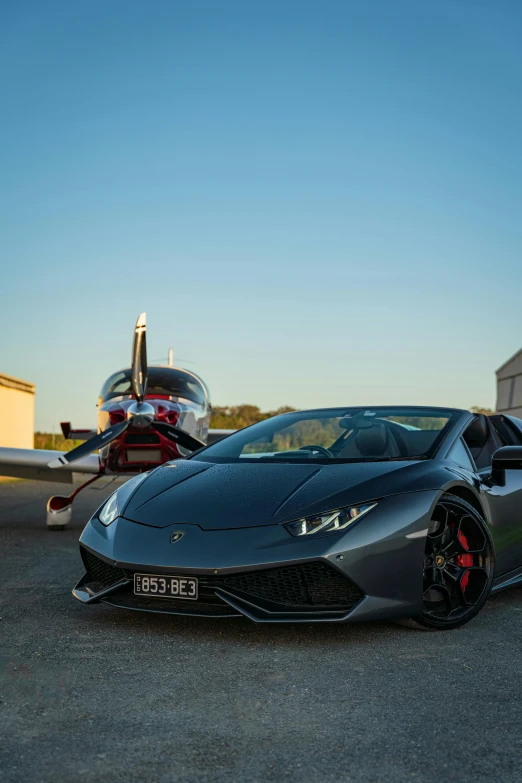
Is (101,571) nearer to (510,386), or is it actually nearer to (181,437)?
(181,437)

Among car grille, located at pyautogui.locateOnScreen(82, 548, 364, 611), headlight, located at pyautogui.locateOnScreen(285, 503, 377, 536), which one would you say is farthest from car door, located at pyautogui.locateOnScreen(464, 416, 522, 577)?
car grille, located at pyautogui.locateOnScreen(82, 548, 364, 611)

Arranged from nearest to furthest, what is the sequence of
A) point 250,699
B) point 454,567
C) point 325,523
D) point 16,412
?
point 250,699
point 325,523
point 454,567
point 16,412

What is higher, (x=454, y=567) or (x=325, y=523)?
(x=325, y=523)

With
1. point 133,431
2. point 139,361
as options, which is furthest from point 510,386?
point 133,431

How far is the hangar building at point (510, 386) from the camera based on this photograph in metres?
21.7

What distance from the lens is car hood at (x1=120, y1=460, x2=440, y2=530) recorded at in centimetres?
453

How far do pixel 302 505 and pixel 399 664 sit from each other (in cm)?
93

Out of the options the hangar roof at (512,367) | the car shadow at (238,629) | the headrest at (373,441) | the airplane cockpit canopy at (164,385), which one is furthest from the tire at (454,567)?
the hangar roof at (512,367)

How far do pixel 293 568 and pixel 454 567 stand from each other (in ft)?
3.67

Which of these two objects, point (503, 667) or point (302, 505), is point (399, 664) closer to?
point (503, 667)

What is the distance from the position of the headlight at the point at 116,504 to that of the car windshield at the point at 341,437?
60cm

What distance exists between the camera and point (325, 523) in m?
4.39

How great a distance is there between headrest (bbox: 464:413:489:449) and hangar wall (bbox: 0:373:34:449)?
2101 centimetres

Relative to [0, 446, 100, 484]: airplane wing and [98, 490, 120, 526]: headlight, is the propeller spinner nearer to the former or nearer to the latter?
[0, 446, 100, 484]: airplane wing
